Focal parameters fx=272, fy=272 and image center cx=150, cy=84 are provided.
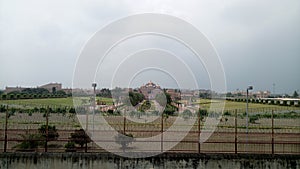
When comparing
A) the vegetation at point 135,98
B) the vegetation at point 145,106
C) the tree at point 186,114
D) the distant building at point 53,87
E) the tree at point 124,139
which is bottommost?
the tree at point 124,139

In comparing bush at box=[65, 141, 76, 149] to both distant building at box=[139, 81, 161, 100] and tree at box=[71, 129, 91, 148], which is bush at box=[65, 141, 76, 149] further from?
distant building at box=[139, 81, 161, 100]

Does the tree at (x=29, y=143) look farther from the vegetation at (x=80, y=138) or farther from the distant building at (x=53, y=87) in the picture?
the distant building at (x=53, y=87)

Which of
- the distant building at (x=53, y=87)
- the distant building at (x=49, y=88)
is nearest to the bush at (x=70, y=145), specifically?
the distant building at (x=49, y=88)

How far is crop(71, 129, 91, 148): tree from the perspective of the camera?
762 centimetres

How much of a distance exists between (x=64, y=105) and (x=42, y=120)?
477 centimetres

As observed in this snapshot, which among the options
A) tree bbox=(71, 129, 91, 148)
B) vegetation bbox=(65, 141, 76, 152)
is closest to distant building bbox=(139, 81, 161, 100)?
tree bbox=(71, 129, 91, 148)

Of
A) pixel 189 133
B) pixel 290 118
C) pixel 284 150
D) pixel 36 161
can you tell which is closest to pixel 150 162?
pixel 189 133

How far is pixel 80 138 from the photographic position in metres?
7.84

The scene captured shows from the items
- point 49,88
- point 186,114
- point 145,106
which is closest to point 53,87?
point 49,88

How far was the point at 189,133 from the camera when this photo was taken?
30.2ft

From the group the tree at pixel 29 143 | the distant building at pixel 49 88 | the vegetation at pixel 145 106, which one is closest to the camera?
the tree at pixel 29 143

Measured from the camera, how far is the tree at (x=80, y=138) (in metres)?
7.62

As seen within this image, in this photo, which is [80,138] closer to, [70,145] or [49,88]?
[70,145]

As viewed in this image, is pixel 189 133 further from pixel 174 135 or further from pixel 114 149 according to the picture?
pixel 114 149
